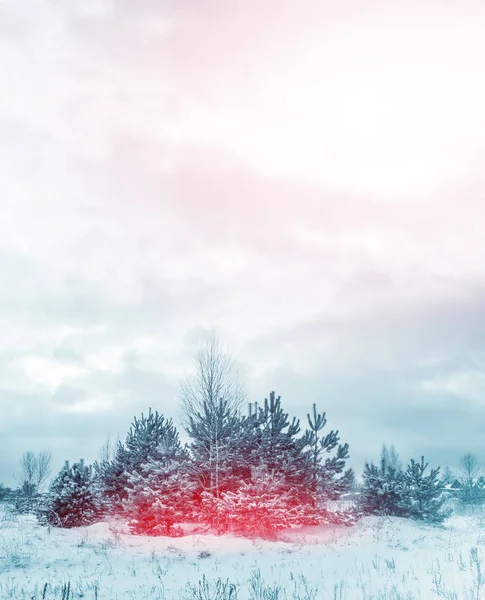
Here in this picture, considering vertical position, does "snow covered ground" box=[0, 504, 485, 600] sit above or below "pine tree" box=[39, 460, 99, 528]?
below

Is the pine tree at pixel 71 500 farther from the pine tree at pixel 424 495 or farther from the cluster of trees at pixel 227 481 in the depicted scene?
the pine tree at pixel 424 495

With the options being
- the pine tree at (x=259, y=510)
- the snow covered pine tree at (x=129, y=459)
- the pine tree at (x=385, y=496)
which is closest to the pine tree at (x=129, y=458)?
the snow covered pine tree at (x=129, y=459)

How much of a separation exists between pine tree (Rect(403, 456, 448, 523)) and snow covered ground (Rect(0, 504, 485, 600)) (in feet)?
14.5

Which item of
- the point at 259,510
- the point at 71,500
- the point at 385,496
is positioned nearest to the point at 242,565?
the point at 259,510

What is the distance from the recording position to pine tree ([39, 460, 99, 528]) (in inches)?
870

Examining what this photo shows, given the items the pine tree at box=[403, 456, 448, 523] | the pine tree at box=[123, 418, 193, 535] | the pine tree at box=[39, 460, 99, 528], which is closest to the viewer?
the pine tree at box=[123, 418, 193, 535]

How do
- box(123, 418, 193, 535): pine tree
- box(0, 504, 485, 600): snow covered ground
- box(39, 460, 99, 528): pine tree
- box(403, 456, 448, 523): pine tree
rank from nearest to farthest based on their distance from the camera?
box(0, 504, 485, 600): snow covered ground
box(123, 418, 193, 535): pine tree
box(39, 460, 99, 528): pine tree
box(403, 456, 448, 523): pine tree

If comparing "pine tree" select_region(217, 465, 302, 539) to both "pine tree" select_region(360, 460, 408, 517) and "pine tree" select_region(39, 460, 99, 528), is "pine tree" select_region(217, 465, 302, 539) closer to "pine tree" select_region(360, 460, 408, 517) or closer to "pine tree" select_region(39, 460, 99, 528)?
"pine tree" select_region(39, 460, 99, 528)

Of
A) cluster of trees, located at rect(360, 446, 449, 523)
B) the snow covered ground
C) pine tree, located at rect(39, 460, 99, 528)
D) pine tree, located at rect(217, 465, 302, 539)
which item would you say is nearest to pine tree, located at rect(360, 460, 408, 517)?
cluster of trees, located at rect(360, 446, 449, 523)

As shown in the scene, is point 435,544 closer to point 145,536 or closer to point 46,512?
point 145,536

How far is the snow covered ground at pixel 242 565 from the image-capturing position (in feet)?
38.3

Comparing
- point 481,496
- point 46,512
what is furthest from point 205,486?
point 481,496

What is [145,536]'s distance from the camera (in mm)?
20625

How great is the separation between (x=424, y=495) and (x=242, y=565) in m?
16.7
